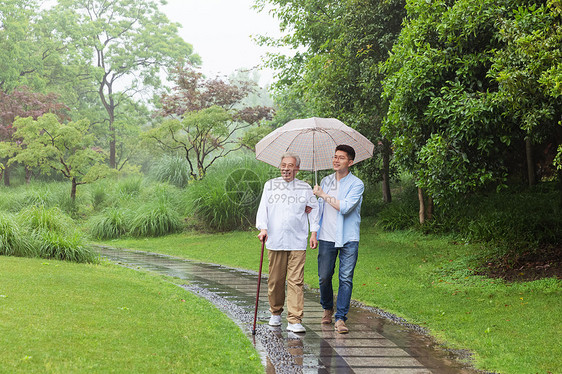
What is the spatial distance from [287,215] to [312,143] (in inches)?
46.1

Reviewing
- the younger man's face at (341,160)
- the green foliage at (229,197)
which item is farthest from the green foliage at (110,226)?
the younger man's face at (341,160)

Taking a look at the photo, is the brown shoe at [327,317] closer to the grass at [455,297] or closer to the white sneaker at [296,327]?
the white sneaker at [296,327]

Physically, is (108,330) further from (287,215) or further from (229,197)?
(229,197)

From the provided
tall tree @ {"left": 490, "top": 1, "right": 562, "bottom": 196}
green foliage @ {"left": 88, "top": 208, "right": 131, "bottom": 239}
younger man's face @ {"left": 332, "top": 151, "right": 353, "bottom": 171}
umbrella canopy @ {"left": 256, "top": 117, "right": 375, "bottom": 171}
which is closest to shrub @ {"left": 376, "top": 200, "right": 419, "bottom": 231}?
tall tree @ {"left": 490, "top": 1, "right": 562, "bottom": 196}

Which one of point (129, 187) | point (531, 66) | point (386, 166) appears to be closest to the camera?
point (531, 66)

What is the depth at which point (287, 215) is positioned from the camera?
5367 millimetres

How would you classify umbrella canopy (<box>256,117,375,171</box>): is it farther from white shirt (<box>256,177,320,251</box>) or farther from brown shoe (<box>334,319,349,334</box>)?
brown shoe (<box>334,319,349,334</box>)

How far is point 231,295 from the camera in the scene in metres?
7.63

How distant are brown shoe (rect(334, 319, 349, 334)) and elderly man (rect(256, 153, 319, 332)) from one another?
1.18 ft

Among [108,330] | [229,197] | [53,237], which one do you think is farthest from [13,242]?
[229,197]

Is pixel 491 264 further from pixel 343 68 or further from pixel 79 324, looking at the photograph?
pixel 79 324

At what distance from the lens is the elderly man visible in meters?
5.32

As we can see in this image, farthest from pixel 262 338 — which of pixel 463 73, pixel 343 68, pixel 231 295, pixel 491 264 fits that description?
pixel 343 68

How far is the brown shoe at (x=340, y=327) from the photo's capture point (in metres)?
5.34
